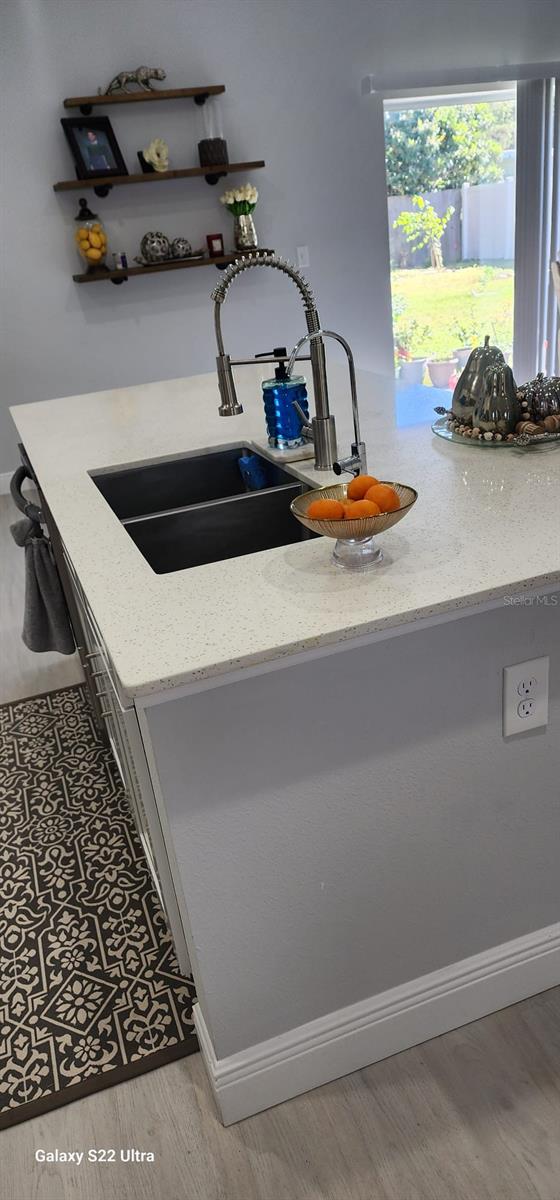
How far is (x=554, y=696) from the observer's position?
1.41m

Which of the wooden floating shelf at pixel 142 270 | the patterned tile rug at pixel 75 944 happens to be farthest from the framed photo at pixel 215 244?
the patterned tile rug at pixel 75 944

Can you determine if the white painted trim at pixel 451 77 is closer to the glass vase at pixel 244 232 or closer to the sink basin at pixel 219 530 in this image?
the glass vase at pixel 244 232

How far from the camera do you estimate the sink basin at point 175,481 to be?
79.8 inches

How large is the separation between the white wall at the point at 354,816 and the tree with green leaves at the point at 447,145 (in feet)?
15.9

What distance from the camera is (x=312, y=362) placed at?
1.60 m

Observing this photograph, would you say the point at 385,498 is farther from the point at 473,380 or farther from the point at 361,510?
the point at 473,380

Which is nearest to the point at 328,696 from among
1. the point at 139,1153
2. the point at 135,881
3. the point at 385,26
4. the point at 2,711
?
the point at 139,1153

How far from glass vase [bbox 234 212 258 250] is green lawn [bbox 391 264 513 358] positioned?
113 cm

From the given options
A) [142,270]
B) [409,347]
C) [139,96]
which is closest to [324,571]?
[142,270]

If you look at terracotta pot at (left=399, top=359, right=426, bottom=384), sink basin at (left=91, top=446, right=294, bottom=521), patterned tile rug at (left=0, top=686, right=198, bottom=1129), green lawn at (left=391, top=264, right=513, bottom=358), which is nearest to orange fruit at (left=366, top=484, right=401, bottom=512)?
sink basin at (left=91, top=446, right=294, bottom=521)

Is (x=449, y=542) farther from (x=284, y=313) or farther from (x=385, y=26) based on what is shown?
(x=385, y=26)

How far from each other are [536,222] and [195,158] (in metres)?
2.42

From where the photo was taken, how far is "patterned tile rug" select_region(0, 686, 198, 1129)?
1561 mm

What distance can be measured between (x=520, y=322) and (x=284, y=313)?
1868 mm
